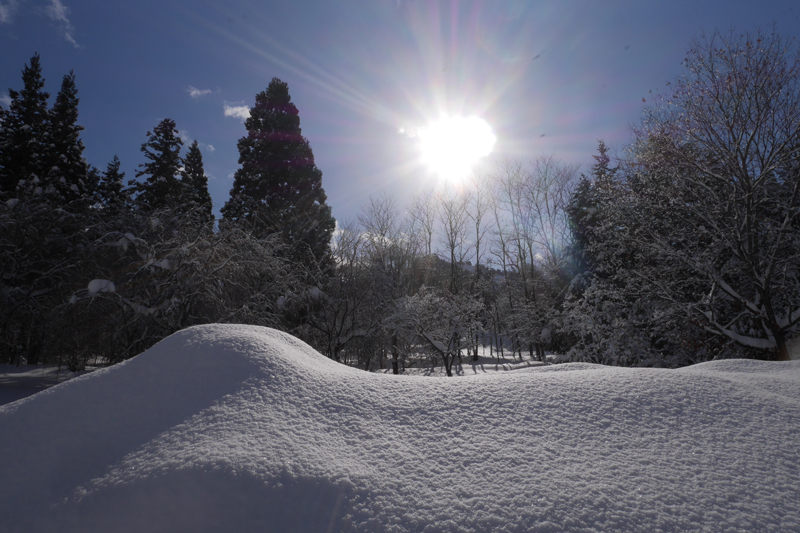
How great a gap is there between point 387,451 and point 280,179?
63.4ft

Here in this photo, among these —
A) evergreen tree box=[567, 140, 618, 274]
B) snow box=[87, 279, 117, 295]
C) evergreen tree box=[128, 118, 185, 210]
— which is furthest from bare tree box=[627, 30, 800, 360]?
evergreen tree box=[128, 118, 185, 210]

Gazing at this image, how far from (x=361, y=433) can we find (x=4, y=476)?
1.70 metres

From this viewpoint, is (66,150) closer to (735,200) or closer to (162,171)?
(162,171)

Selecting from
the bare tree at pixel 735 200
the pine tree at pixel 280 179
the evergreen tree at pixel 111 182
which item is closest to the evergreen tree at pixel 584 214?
the bare tree at pixel 735 200

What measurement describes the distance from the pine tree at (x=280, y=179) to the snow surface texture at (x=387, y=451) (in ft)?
52.5

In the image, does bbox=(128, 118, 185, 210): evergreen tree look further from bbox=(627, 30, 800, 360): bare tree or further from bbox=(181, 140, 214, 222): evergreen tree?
bbox=(627, 30, 800, 360): bare tree

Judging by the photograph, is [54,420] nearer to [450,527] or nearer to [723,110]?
[450,527]

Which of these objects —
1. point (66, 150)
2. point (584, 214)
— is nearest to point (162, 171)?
point (66, 150)

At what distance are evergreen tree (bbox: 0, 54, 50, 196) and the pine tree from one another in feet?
29.6

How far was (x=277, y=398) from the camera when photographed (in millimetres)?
2172

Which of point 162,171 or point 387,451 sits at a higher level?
point 162,171

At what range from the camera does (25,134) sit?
58.5 feet

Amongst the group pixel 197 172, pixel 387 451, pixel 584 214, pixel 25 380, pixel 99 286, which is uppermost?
pixel 197 172

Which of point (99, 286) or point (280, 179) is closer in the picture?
point (99, 286)
